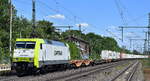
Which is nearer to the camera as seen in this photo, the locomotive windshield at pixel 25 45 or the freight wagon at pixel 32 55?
the freight wagon at pixel 32 55

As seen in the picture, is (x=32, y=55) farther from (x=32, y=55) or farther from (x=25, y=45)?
(x=25, y=45)

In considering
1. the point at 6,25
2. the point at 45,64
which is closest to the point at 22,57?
the point at 45,64

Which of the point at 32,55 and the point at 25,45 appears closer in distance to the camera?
the point at 32,55

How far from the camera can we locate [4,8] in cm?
7119

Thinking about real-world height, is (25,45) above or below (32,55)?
above

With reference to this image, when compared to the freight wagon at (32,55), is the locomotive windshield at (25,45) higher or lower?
higher

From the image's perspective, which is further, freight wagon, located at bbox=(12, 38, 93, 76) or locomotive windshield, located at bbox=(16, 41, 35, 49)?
locomotive windshield, located at bbox=(16, 41, 35, 49)

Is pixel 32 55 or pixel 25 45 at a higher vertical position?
pixel 25 45

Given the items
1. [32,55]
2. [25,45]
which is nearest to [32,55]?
[32,55]

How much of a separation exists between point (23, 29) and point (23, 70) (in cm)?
4679

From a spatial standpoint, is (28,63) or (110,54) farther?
(110,54)

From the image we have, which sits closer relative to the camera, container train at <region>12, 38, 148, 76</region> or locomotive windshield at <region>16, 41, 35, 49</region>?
container train at <region>12, 38, 148, 76</region>

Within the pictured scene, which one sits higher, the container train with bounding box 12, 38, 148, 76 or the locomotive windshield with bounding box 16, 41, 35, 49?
the locomotive windshield with bounding box 16, 41, 35, 49

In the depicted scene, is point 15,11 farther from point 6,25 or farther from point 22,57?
point 22,57
